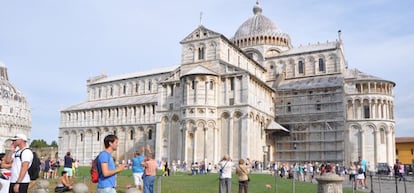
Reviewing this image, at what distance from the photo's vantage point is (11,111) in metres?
95.3

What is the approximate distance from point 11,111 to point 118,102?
153 ft

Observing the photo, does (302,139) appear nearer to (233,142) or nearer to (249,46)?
(233,142)

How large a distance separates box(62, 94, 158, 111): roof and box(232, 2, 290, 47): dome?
14.3m

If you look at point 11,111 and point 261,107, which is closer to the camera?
point 261,107

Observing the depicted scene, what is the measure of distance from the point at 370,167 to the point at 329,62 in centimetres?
1398

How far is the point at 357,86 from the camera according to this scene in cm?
4409

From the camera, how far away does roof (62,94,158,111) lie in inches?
2266

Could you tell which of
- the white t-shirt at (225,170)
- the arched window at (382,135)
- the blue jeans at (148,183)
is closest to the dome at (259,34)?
the arched window at (382,135)

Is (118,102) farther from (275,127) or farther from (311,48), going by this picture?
(311,48)

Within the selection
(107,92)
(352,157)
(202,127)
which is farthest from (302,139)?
(107,92)

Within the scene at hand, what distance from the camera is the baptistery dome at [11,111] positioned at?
299 ft

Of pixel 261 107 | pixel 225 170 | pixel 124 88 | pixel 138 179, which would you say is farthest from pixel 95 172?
pixel 124 88

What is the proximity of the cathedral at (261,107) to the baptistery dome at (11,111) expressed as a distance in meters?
44.0

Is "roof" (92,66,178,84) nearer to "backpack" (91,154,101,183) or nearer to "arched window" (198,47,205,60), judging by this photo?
"arched window" (198,47,205,60)
